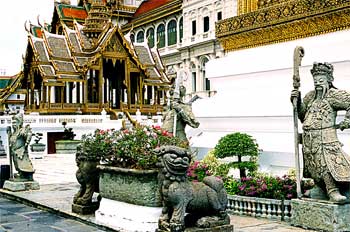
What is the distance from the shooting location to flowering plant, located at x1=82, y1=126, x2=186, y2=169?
256 inches

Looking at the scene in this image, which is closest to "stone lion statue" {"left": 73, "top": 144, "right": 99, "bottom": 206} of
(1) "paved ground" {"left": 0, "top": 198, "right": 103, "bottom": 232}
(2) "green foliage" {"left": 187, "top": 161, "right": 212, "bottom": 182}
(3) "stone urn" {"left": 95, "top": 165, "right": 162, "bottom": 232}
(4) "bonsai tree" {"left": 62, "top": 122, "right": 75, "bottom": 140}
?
(1) "paved ground" {"left": 0, "top": 198, "right": 103, "bottom": 232}

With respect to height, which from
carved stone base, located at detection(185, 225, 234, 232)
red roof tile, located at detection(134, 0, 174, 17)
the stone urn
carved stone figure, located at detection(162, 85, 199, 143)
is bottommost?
carved stone base, located at detection(185, 225, 234, 232)

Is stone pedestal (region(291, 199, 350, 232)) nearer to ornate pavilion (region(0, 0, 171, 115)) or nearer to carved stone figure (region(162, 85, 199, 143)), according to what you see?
carved stone figure (region(162, 85, 199, 143))

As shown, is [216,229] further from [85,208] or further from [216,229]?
[85,208]

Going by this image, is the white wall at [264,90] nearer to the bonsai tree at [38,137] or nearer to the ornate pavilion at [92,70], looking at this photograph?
the bonsai tree at [38,137]

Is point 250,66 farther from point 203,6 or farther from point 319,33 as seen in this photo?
point 203,6

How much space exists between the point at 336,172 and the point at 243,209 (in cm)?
165

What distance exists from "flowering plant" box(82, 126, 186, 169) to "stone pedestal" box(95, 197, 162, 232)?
1.65ft

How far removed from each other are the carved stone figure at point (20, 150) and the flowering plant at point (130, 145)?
10.7ft

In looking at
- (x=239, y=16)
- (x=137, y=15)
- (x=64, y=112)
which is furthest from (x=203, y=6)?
(x=239, y=16)

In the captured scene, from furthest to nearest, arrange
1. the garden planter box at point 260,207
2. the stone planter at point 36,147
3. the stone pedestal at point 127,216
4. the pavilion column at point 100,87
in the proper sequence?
the pavilion column at point 100,87
the stone planter at point 36,147
the garden planter box at point 260,207
the stone pedestal at point 127,216

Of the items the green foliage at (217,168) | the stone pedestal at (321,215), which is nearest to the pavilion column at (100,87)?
the green foliage at (217,168)

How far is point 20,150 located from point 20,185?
773 millimetres

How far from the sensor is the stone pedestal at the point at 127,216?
6.14 metres
